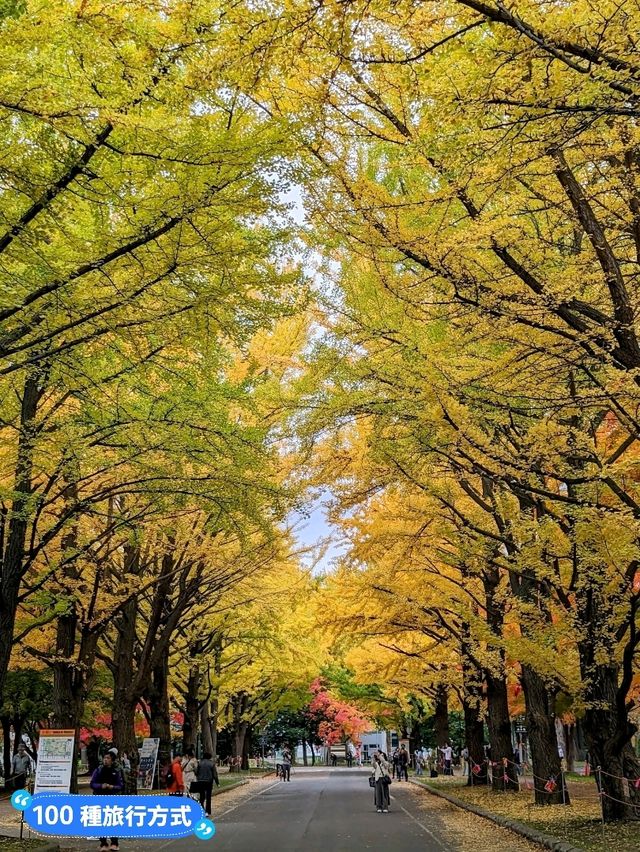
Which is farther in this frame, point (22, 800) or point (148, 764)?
point (148, 764)

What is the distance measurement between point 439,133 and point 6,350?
168 inches

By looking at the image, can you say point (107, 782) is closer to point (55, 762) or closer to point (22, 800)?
point (55, 762)

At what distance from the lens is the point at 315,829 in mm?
13695

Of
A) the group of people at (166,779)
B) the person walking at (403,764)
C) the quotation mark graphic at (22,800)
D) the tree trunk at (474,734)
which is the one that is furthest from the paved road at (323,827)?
the person walking at (403,764)

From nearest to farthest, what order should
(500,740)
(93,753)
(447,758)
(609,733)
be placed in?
1. (609,733)
2. (500,740)
3. (93,753)
4. (447,758)

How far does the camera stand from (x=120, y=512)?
1430 cm

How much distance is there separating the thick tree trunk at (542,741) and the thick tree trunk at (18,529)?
8.65 m

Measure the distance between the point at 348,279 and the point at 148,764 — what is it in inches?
538

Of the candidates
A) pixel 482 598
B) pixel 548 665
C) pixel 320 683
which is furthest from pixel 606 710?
pixel 320 683

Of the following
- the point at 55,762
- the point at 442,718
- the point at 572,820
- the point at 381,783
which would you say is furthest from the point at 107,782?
the point at 442,718

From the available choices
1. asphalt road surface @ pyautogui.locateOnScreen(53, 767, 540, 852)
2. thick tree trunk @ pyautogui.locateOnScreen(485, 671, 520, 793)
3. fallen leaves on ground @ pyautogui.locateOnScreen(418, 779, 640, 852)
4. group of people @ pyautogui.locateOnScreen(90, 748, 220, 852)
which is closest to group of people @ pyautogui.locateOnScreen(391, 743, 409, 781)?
asphalt road surface @ pyautogui.locateOnScreen(53, 767, 540, 852)

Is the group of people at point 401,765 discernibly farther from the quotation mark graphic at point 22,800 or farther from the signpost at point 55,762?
the quotation mark graphic at point 22,800

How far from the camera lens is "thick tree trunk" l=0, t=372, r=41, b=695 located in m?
9.31

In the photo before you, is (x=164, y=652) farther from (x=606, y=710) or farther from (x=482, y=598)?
(x=606, y=710)
